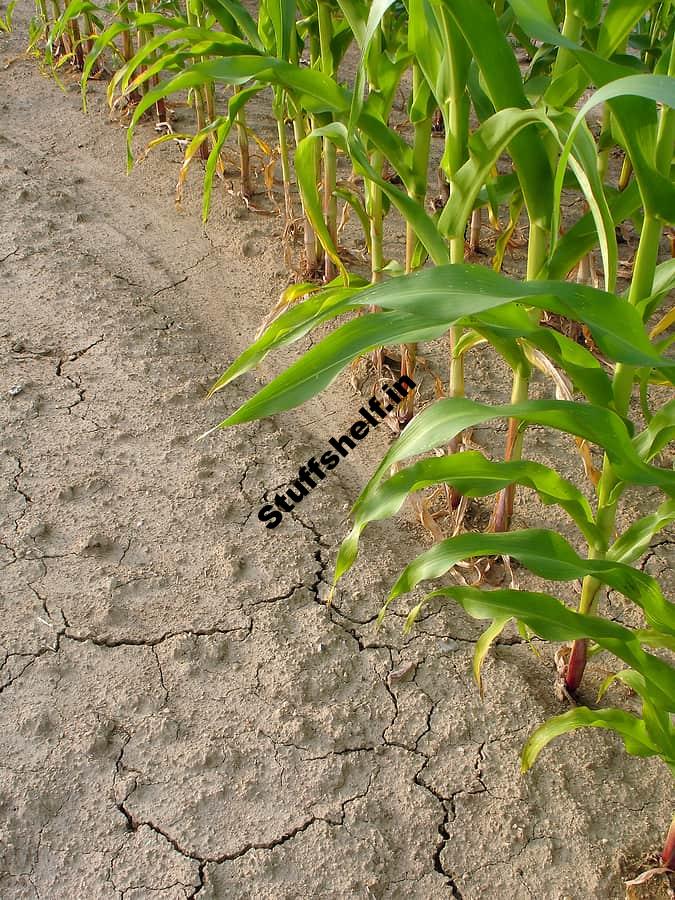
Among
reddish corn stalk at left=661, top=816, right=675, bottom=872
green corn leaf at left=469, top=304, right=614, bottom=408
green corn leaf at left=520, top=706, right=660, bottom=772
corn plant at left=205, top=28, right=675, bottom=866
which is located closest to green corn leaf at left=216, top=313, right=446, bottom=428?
corn plant at left=205, top=28, right=675, bottom=866

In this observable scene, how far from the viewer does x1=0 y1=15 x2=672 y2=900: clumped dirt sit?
1363mm

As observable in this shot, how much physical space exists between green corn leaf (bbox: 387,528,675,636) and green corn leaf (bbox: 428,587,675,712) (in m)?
0.02

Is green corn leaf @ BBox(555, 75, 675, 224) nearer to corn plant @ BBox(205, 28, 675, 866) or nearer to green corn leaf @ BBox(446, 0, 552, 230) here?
corn plant @ BBox(205, 28, 675, 866)

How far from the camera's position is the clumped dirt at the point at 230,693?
1.36 metres

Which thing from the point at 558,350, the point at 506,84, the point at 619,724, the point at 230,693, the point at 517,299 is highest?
the point at 506,84

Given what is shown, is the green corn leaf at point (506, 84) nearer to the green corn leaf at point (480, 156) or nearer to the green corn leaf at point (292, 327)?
the green corn leaf at point (480, 156)

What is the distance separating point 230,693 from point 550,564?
70cm

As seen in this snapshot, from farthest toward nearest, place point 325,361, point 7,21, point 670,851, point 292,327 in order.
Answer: point 7,21 → point 292,327 → point 670,851 → point 325,361

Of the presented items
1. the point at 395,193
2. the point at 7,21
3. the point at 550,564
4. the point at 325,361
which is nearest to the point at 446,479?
the point at 550,564

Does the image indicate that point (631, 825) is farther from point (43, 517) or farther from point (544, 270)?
point (43, 517)

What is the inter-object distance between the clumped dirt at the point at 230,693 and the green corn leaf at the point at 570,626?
336 mm

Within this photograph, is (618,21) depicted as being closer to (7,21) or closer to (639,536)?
(639,536)

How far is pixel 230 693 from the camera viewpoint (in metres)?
1.60

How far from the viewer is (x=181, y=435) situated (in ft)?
7.15
